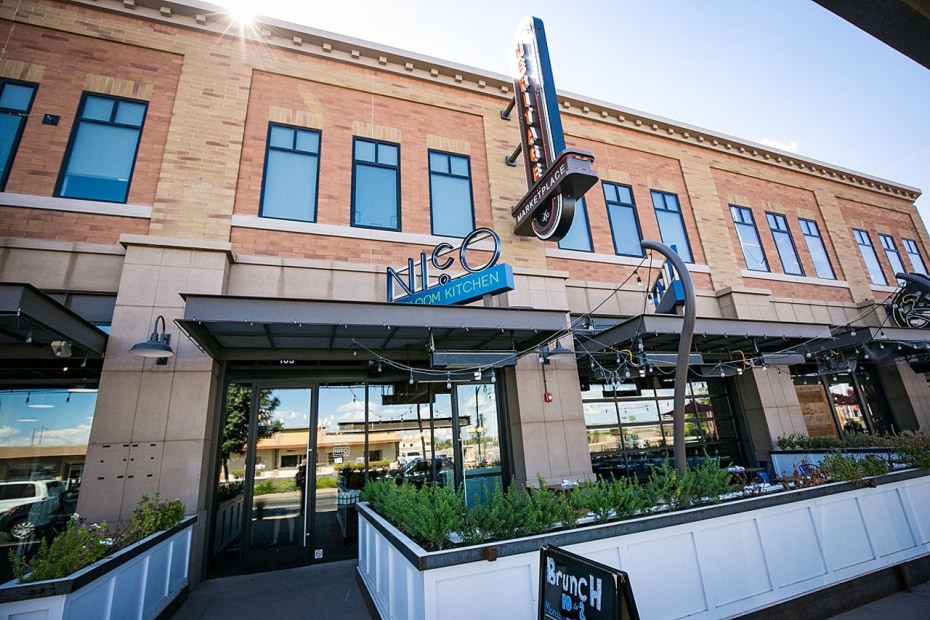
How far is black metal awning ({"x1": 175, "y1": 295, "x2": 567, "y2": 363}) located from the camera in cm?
600

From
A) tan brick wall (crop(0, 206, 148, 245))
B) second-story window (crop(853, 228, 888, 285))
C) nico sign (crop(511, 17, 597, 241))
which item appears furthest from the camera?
second-story window (crop(853, 228, 888, 285))

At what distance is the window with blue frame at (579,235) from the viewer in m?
10.8

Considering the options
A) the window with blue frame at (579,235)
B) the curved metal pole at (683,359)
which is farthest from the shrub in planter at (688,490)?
the window with blue frame at (579,235)

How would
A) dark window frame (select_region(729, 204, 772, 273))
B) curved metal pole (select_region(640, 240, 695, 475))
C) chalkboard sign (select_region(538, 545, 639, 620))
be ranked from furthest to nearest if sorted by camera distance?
dark window frame (select_region(729, 204, 772, 273)) < curved metal pole (select_region(640, 240, 695, 475)) < chalkboard sign (select_region(538, 545, 639, 620))

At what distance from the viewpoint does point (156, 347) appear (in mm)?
5910

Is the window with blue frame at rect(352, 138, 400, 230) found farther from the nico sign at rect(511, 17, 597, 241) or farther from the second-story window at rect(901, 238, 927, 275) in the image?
the second-story window at rect(901, 238, 927, 275)

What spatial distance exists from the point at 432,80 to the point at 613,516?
10.5 m

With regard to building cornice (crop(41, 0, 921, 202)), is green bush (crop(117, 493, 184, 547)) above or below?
below

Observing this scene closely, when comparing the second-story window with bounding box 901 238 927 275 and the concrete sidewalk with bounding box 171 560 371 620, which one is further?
the second-story window with bounding box 901 238 927 275

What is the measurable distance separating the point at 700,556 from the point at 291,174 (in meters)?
9.34

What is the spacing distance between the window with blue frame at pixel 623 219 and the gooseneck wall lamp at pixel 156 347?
9.88 meters

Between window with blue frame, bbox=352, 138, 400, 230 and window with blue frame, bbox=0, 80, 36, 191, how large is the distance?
19.0ft

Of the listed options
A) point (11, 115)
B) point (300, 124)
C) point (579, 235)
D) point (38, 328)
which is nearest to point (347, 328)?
point (38, 328)

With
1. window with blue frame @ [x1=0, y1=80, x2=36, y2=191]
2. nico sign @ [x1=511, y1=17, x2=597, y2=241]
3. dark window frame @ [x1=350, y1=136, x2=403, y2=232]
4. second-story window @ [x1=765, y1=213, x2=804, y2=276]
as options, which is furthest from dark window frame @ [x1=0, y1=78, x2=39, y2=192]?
second-story window @ [x1=765, y1=213, x2=804, y2=276]
